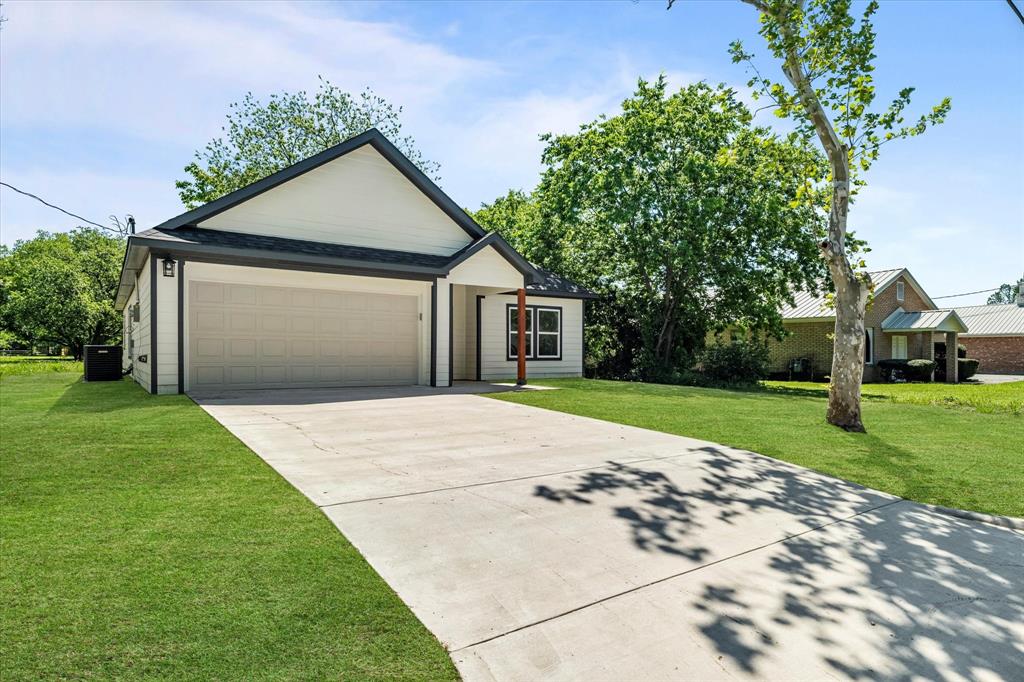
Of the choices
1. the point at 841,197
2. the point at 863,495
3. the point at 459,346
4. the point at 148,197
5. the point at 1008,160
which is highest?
the point at 148,197

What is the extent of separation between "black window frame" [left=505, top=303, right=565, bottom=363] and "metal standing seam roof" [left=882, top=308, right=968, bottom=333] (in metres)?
18.6

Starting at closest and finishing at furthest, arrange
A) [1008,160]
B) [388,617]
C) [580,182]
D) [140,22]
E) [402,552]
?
[388,617], [402,552], [140,22], [1008,160], [580,182]

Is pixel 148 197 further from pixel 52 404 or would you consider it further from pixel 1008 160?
pixel 1008 160

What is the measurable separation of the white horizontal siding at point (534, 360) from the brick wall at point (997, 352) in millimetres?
31718

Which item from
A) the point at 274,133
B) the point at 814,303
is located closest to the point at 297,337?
the point at 274,133

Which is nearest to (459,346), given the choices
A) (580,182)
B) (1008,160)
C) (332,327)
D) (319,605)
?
(332,327)

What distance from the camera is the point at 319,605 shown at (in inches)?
108

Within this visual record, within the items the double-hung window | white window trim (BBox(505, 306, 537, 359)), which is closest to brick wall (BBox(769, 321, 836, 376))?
the double-hung window

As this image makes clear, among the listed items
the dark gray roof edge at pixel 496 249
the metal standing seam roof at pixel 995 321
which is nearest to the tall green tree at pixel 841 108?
the dark gray roof edge at pixel 496 249

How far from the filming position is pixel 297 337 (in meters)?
13.1

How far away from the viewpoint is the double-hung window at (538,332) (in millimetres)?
17000

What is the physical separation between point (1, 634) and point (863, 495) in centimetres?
641

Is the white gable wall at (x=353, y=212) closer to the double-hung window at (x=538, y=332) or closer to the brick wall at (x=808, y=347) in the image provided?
the double-hung window at (x=538, y=332)

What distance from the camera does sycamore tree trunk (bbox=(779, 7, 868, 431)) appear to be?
28.8ft
